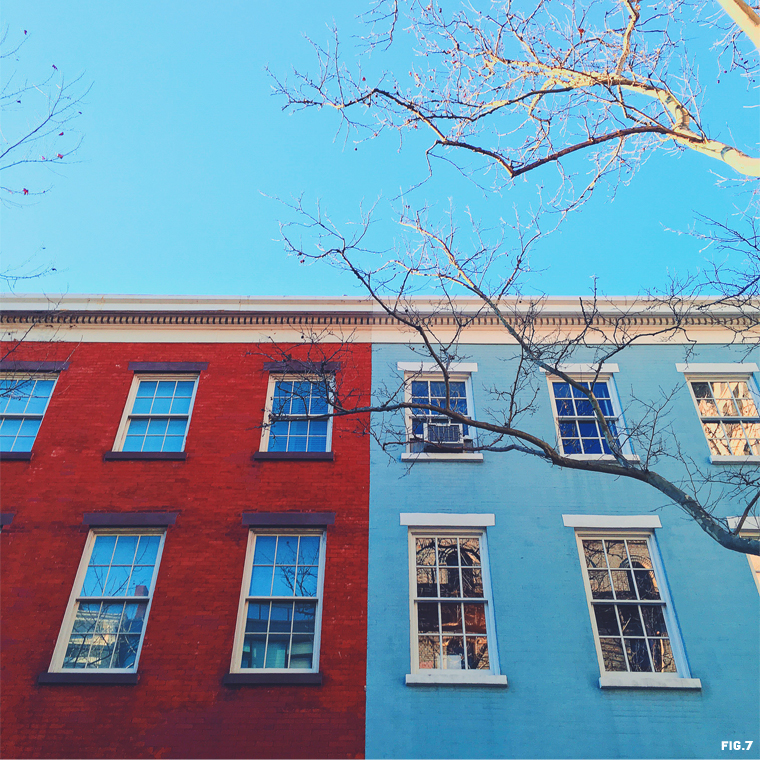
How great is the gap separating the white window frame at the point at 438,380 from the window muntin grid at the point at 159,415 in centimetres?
414

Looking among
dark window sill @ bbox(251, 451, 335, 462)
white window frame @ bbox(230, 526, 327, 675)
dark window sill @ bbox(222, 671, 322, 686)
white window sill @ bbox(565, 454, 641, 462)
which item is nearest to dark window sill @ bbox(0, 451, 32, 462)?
dark window sill @ bbox(251, 451, 335, 462)

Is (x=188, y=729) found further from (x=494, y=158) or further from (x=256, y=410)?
(x=494, y=158)

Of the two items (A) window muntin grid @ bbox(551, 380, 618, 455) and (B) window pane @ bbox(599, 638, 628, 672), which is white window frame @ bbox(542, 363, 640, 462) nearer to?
(A) window muntin grid @ bbox(551, 380, 618, 455)

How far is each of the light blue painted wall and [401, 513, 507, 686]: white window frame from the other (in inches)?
4.7

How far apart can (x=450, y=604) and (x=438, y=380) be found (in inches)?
171

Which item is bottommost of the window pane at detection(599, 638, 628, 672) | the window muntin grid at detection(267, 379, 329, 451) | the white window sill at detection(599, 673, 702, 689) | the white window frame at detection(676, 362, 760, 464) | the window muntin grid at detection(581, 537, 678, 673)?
the white window sill at detection(599, 673, 702, 689)

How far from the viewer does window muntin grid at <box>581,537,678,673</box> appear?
9.32m

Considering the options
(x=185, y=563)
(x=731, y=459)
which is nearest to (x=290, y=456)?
(x=185, y=563)

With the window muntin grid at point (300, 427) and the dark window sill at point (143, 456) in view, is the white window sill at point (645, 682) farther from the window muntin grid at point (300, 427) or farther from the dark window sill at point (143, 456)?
the dark window sill at point (143, 456)

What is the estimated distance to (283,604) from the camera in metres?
9.75

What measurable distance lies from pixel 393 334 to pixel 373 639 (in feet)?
19.8

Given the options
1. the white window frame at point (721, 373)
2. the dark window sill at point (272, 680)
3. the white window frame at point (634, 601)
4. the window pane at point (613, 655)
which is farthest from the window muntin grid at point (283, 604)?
the white window frame at point (721, 373)

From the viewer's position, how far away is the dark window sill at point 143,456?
11078mm

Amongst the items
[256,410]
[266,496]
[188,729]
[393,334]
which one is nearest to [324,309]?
[393,334]
